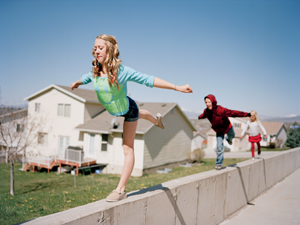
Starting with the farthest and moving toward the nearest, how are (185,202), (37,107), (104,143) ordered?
(37,107)
(104,143)
(185,202)

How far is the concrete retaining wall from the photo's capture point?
2598mm

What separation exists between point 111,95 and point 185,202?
2419 mm

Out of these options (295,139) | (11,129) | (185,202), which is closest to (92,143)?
(11,129)

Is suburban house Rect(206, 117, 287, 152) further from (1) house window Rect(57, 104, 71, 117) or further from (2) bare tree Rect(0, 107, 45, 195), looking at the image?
(2) bare tree Rect(0, 107, 45, 195)

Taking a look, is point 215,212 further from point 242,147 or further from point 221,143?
point 242,147

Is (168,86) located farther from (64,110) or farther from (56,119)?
(56,119)

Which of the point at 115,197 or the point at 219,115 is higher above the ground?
the point at 219,115

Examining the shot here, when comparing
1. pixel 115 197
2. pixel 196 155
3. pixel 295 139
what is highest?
pixel 295 139

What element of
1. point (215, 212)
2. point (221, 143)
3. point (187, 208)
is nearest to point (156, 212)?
point (187, 208)

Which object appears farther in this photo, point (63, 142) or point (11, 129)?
point (63, 142)

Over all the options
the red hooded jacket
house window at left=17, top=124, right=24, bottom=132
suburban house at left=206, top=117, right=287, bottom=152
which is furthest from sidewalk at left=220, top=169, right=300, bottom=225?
suburban house at left=206, top=117, right=287, bottom=152

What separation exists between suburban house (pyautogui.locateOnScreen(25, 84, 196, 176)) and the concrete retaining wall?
12.4 metres

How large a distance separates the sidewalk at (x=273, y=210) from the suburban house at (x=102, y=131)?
468 inches

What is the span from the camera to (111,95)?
8.93 ft
